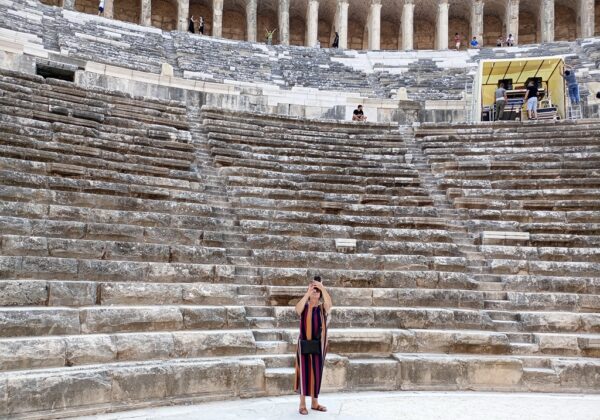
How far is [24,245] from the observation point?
604cm

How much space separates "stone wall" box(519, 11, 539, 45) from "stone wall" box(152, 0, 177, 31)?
66.0 ft

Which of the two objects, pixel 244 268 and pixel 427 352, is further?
pixel 244 268

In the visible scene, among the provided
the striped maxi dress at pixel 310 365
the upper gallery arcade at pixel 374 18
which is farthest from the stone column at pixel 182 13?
the striped maxi dress at pixel 310 365

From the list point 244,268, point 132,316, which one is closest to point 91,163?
point 244,268

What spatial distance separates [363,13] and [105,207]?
2799 cm

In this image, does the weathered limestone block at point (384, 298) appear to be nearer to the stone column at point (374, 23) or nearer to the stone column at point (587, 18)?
the stone column at point (374, 23)

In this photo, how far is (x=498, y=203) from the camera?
10.1 metres

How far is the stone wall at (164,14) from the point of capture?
101 feet

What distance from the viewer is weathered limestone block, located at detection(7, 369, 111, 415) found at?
4320mm

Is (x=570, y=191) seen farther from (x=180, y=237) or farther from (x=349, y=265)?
(x=180, y=237)

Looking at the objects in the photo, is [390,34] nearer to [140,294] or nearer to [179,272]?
[179,272]

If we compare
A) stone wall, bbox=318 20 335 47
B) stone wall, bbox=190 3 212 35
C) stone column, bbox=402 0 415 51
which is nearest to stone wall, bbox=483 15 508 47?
stone column, bbox=402 0 415 51

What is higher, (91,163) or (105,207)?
(91,163)

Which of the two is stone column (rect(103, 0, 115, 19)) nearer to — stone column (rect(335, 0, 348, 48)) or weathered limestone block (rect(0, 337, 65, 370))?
stone column (rect(335, 0, 348, 48))
